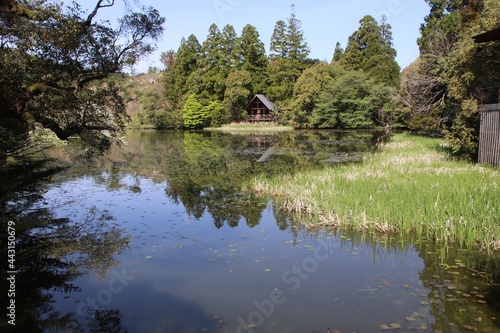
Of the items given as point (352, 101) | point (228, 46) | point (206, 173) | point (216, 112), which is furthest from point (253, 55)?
point (206, 173)

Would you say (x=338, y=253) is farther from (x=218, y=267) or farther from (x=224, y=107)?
(x=224, y=107)

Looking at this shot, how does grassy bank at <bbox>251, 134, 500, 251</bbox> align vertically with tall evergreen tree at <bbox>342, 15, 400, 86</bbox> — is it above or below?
below

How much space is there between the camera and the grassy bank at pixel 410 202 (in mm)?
6617

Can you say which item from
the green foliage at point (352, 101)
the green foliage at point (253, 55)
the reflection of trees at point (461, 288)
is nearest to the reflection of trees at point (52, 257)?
the reflection of trees at point (461, 288)

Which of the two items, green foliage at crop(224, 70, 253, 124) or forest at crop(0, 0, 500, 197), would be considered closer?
forest at crop(0, 0, 500, 197)

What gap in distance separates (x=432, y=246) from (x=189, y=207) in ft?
19.5

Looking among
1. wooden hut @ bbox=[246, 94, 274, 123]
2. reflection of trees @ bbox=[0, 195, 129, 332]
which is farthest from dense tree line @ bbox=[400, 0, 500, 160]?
wooden hut @ bbox=[246, 94, 274, 123]

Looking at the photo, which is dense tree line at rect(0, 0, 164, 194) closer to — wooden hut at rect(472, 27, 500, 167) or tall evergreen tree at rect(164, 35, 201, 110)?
wooden hut at rect(472, 27, 500, 167)

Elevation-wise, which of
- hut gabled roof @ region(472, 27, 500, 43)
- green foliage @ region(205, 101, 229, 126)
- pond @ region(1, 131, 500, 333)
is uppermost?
hut gabled roof @ region(472, 27, 500, 43)

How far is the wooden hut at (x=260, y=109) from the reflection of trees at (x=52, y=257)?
40.5 meters

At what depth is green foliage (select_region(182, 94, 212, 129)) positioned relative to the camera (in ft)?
161

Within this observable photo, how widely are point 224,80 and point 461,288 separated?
4718 cm

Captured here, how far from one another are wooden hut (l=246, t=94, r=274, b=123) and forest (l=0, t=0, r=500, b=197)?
1076mm

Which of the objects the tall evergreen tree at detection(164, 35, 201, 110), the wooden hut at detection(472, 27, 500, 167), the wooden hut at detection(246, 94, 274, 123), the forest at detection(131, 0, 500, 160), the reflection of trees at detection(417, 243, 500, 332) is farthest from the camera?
the tall evergreen tree at detection(164, 35, 201, 110)
